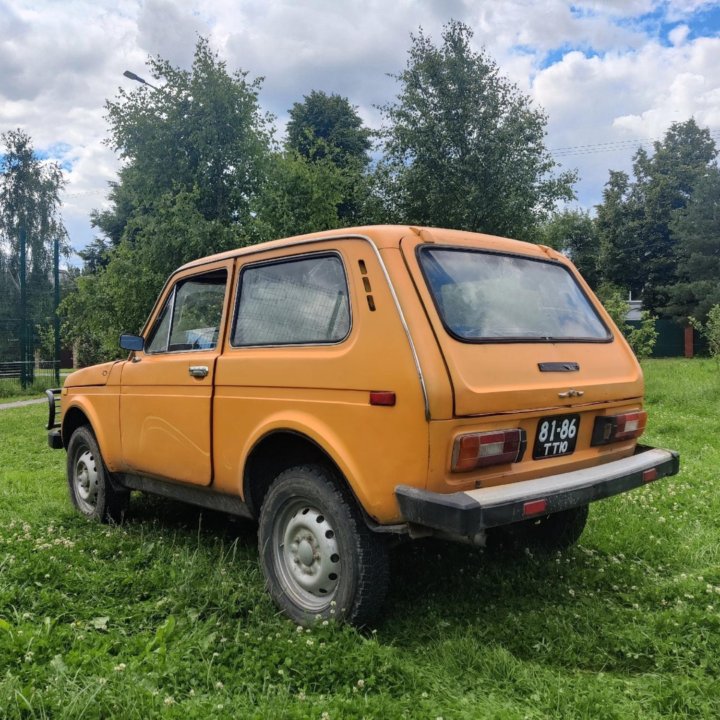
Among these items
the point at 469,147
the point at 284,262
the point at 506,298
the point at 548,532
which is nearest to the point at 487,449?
the point at 506,298

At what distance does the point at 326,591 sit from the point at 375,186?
1754cm

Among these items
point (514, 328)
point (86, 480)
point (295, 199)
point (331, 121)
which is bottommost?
point (86, 480)

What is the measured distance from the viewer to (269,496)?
3.70m

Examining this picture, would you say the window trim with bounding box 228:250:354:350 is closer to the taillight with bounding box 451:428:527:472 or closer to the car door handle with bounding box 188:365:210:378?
the car door handle with bounding box 188:365:210:378

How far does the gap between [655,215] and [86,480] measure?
39.0m

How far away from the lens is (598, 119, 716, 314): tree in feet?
126

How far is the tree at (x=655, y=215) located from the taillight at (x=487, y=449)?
37.2m

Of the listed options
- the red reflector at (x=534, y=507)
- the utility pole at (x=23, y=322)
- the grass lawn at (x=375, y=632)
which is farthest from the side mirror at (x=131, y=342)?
the utility pole at (x=23, y=322)

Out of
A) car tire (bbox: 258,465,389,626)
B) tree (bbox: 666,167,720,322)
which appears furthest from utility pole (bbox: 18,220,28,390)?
tree (bbox: 666,167,720,322)

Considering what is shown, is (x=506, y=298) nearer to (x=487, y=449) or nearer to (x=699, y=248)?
(x=487, y=449)

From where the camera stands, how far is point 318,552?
3506 mm

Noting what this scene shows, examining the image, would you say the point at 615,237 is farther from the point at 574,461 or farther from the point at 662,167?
the point at 574,461

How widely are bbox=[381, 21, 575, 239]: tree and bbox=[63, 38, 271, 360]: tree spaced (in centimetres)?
782

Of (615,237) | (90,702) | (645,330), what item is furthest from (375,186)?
(615,237)
